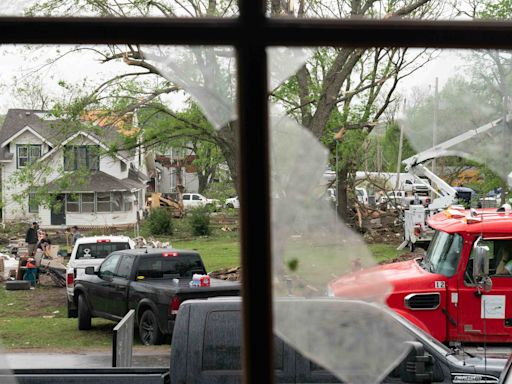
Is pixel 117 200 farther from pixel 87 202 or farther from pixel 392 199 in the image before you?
pixel 392 199

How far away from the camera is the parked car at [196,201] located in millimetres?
4578

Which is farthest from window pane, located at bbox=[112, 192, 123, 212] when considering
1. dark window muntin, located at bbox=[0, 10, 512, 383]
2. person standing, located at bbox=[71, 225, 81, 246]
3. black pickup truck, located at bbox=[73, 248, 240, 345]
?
dark window muntin, located at bbox=[0, 10, 512, 383]

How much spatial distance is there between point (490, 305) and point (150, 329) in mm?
1460

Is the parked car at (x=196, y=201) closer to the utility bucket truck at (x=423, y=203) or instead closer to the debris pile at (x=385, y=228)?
the debris pile at (x=385, y=228)

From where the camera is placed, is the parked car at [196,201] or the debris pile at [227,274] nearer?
the debris pile at [227,274]

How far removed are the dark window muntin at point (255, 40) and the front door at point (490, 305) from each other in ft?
8.83

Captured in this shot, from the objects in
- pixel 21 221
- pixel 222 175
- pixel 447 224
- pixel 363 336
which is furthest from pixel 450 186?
pixel 363 336

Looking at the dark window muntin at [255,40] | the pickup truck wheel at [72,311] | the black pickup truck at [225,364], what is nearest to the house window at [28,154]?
the pickup truck wheel at [72,311]

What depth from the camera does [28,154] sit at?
4387 mm

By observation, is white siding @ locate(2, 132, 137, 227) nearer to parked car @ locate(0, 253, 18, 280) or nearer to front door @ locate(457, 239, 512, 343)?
parked car @ locate(0, 253, 18, 280)

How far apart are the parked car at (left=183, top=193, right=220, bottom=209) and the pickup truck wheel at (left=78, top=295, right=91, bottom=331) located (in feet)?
3.24

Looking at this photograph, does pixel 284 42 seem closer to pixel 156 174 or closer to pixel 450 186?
pixel 450 186

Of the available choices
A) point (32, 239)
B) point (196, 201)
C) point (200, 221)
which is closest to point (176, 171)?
point (196, 201)

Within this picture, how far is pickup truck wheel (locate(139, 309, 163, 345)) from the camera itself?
3233 millimetres
